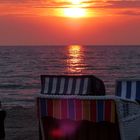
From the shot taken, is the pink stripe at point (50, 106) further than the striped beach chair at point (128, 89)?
No

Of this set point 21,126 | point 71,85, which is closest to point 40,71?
point 21,126

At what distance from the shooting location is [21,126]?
13734 mm

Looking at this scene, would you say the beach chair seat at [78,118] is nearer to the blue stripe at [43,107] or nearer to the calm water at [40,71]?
the blue stripe at [43,107]

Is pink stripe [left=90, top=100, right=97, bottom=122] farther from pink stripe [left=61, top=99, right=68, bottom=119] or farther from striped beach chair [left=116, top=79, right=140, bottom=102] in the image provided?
striped beach chair [left=116, top=79, right=140, bottom=102]

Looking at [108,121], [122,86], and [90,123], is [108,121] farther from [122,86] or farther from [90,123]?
[122,86]

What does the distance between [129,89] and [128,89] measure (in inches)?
0.7

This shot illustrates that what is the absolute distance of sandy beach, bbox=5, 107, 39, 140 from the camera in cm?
1226

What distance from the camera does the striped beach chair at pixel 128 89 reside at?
1124cm

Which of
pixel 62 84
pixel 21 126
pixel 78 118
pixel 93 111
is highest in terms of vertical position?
pixel 62 84

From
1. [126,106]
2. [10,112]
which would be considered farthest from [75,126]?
[10,112]

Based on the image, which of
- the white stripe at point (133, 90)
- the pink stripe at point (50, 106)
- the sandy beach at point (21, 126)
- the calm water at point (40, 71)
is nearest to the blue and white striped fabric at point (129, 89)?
the white stripe at point (133, 90)

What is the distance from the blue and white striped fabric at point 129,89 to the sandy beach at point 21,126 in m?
1.88

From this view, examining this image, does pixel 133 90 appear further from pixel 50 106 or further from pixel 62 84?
pixel 50 106

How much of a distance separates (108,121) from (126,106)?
37 centimetres
